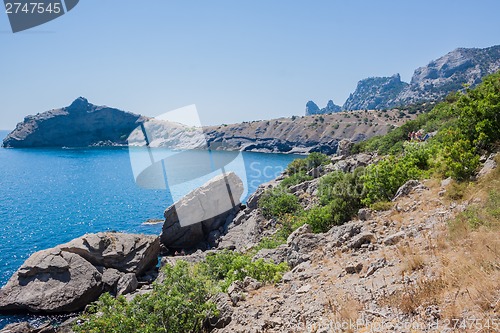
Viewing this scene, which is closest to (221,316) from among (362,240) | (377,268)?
(377,268)

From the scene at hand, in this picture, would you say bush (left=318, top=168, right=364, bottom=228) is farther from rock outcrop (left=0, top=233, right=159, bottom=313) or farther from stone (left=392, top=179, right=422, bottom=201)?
rock outcrop (left=0, top=233, right=159, bottom=313)

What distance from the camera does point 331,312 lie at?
7438 mm

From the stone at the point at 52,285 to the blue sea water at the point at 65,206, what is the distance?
1705mm

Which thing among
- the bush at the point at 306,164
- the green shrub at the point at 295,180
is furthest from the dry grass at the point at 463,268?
the bush at the point at 306,164

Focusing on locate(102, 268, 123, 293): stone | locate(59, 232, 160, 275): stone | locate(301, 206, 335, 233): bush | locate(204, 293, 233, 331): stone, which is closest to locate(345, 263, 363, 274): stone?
locate(204, 293, 233, 331): stone

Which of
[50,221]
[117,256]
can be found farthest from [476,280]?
[50,221]

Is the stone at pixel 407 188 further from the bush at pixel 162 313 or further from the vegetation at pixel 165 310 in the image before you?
the bush at pixel 162 313

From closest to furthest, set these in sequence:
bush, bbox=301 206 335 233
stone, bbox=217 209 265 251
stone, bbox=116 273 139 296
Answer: bush, bbox=301 206 335 233 < stone, bbox=116 273 139 296 < stone, bbox=217 209 265 251

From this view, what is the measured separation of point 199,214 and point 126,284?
1452cm

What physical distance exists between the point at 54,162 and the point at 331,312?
13958cm

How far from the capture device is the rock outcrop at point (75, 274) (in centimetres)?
2541

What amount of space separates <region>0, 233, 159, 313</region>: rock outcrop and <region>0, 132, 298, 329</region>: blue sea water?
7.00 ft

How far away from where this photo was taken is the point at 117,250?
3109 centimetres

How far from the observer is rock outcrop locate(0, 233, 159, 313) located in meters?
25.4
